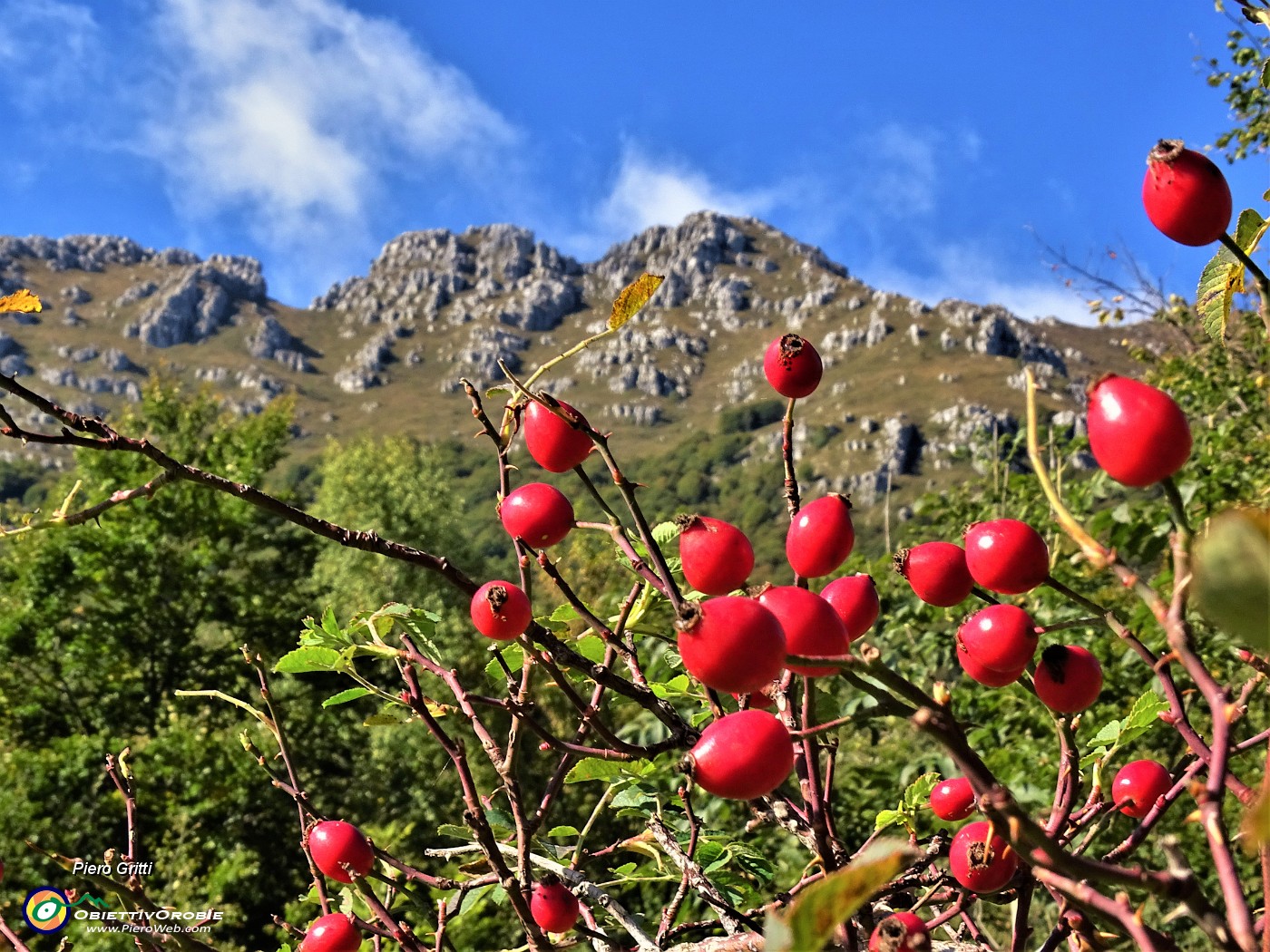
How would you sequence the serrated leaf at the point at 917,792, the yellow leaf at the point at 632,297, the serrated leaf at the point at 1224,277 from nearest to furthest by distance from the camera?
the yellow leaf at the point at 632,297
the serrated leaf at the point at 1224,277
the serrated leaf at the point at 917,792

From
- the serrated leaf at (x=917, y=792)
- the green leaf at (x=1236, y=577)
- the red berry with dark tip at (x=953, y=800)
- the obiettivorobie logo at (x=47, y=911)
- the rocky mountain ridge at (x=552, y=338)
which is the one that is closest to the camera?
the green leaf at (x=1236, y=577)

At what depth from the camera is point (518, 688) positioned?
1.24m

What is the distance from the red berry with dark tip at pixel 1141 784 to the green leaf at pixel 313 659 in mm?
1110

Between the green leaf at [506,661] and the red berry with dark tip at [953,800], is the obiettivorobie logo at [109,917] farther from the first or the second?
the red berry with dark tip at [953,800]

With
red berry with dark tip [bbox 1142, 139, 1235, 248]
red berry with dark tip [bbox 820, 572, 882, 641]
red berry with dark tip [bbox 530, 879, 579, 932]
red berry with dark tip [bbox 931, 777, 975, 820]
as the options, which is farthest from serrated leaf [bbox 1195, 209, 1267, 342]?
red berry with dark tip [bbox 530, 879, 579, 932]

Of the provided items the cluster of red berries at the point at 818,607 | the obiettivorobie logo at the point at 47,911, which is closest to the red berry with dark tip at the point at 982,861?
the cluster of red berries at the point at 818,607

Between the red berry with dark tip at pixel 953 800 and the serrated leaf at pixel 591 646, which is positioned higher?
the serrated leaf at pixel 591 646

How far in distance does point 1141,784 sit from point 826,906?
91 cm

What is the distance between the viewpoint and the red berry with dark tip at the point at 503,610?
1.12 m

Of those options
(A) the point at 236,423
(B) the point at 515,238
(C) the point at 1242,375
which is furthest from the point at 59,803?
(B) the point at 515,238

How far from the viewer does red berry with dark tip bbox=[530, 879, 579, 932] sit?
1284mm

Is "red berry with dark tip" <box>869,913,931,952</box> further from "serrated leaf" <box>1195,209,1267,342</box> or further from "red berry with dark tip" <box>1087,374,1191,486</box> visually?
"serrated leaf" <box>1195,209,1267,342</box>

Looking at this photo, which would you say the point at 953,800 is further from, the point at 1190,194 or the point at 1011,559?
the point at 1190,194

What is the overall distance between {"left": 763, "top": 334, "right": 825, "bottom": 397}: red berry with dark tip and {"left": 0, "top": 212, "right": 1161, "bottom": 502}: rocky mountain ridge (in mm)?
92749
